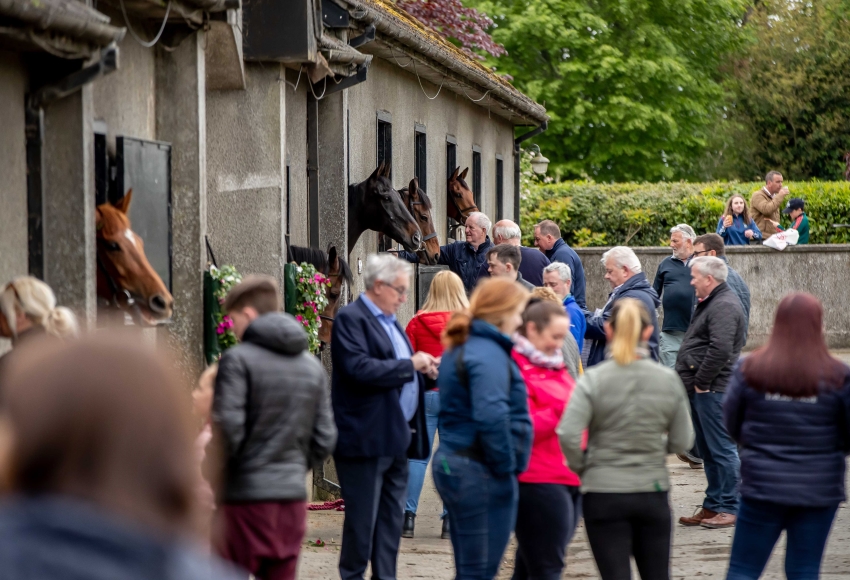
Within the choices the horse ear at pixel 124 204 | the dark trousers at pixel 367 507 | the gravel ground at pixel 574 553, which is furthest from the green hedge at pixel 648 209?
the horse ear at pixel 124 204

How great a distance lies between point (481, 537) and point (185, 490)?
422 centimetres

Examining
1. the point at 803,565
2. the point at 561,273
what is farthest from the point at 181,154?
the point at 803,565

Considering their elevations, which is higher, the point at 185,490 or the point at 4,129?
the point at 4,129

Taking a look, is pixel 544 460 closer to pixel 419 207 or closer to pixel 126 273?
pixel 126 273

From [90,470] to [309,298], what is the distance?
8339mm

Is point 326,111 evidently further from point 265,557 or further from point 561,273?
point 265,557

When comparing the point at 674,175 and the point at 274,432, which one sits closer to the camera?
the point at 274,432

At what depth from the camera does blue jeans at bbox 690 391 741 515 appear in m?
9.43

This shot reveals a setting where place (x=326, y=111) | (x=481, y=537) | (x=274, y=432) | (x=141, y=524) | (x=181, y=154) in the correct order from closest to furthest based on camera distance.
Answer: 1. (x=141, y=524)
2. (x=274, y=432)
3. (x=481, y=537)
4. (x=181, y=154)
5. (x=326, y=111)

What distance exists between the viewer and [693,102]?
40.3 m

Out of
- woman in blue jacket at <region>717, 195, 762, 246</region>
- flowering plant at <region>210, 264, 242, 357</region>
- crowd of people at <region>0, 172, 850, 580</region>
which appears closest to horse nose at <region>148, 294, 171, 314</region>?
crowd of people at <region>0, 172, 850, 580</region>

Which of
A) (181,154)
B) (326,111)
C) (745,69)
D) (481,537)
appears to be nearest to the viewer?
(481,537)

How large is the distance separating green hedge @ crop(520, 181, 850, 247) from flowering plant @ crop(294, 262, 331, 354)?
19259 millimetres

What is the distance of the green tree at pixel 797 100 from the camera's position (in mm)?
36312
